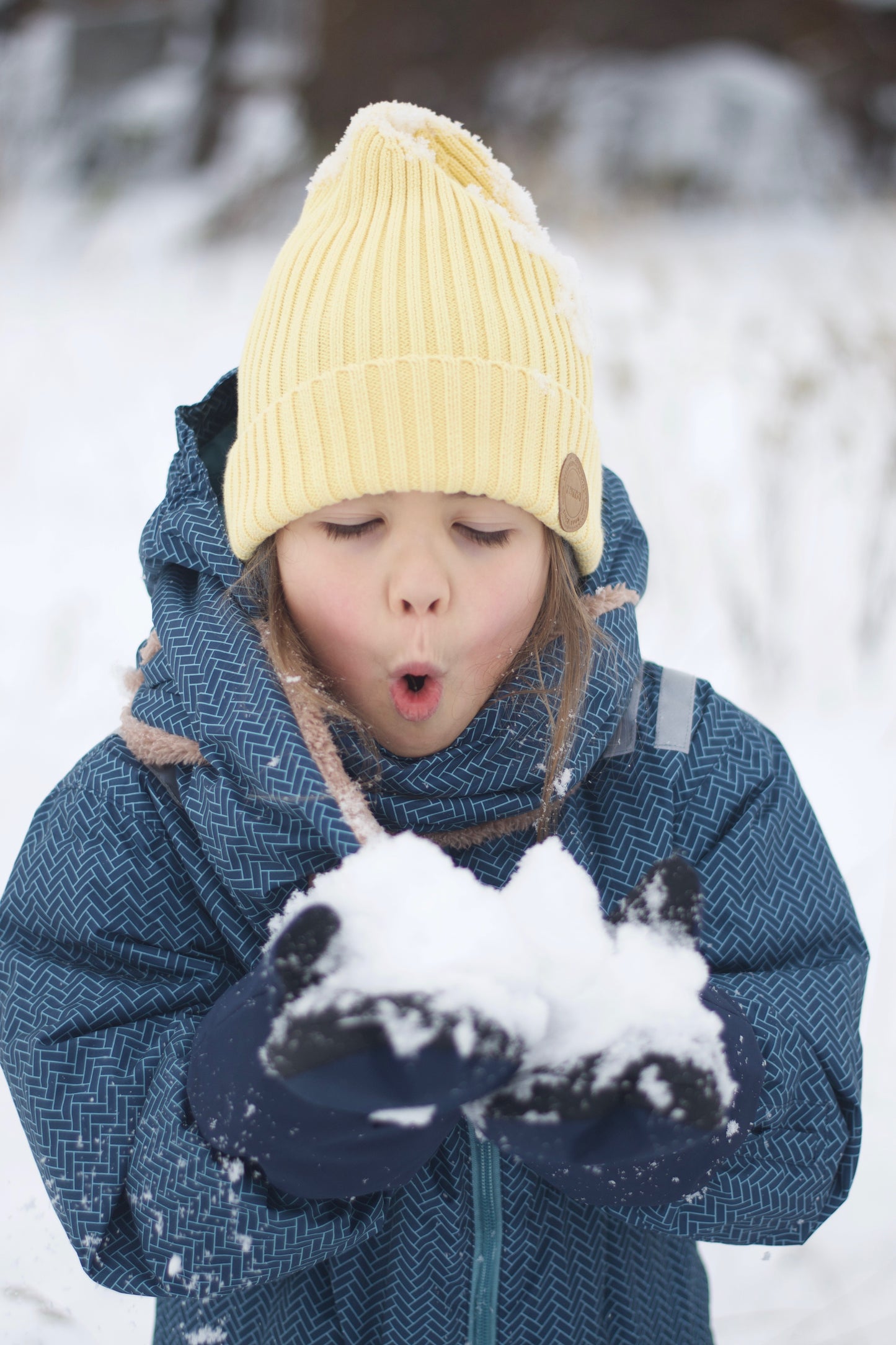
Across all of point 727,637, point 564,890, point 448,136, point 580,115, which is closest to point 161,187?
point 580,115

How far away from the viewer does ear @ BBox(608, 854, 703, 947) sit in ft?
3.51

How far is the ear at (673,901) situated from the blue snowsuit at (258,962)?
0.24m

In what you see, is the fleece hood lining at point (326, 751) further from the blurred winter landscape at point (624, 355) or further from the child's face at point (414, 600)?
the blurred winter landscape at point (624, 355)

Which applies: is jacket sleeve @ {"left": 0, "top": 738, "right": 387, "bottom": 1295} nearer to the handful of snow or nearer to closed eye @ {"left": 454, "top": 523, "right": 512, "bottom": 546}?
the handful of snow

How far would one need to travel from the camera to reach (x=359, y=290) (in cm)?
122

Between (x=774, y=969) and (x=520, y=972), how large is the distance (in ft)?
1.81

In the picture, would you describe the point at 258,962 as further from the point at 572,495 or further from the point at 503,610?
the point at 572,495

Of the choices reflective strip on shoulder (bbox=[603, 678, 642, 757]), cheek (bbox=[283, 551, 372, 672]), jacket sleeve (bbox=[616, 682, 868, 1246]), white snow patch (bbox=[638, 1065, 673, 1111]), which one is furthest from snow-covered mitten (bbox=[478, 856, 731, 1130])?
cheek (bbox=[283, 551, 372, 672])

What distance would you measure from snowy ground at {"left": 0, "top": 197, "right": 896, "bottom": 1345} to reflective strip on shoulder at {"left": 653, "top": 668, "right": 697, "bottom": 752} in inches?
46.6

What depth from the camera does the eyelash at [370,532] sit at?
124 centimetres

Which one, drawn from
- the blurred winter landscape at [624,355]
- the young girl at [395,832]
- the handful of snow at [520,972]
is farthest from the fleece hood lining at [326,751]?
the blurred winter landscape at [624,355]

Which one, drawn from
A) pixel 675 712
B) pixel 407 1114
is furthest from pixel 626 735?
pixel 407 1114

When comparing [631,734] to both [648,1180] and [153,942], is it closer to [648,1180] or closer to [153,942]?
[648,1180]

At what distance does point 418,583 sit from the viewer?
1146 mm
